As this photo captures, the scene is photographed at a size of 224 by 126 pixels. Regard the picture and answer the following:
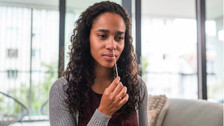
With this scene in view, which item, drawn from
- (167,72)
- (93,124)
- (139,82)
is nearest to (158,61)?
(167,72)

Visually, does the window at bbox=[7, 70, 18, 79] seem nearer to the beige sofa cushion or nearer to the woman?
the beige sofa cushion

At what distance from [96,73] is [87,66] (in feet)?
0.18

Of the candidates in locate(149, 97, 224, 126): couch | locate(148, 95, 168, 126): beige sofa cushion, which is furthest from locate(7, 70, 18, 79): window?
locate(149, 97, 224, 126): couch

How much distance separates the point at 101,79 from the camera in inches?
43.1

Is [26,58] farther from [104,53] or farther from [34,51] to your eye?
[104,53]

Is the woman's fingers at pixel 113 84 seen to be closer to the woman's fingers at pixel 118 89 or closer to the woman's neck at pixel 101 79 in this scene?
the woman's fingers at pixel 118 89

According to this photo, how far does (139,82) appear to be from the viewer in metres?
1.22

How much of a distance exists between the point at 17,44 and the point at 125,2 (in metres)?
2.39

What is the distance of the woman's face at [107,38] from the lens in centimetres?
92

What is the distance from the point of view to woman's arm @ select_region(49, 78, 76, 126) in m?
0.97

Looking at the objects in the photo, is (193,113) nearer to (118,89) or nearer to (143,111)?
(143,111)

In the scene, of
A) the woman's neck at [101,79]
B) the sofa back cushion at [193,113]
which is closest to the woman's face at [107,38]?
the woman's neck at [101,79]

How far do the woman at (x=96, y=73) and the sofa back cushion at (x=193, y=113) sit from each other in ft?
2.16

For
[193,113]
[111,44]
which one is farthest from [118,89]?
[193,113]
